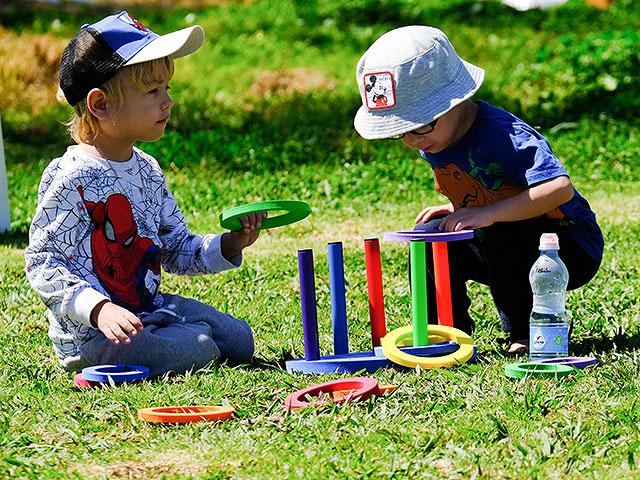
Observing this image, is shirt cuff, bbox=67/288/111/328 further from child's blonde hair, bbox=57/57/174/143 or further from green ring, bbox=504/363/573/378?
green ring, bbox=504/363/573/378

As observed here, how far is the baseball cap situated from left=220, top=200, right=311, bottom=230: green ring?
678mm

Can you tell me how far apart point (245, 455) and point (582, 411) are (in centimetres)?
108

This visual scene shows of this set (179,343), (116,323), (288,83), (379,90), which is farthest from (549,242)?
(288,83)

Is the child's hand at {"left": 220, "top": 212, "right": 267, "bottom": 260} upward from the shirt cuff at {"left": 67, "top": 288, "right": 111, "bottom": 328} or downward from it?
upward

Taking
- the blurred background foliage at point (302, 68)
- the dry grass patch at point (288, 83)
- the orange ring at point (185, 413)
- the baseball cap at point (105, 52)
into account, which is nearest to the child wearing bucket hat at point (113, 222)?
the baseball cap at point (105, 52)

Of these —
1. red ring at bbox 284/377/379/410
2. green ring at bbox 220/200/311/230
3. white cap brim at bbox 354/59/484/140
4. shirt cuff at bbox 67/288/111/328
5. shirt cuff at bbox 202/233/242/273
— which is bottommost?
red ring at bbox 284/377/379/410

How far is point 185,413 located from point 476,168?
5.17 feet

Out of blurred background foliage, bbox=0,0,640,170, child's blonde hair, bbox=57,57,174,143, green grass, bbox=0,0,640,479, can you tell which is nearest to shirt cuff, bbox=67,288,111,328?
green grass, bbox=0,0,640,479

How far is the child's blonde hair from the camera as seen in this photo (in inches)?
144

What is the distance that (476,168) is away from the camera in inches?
148

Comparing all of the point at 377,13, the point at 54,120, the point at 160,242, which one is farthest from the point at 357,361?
the point at 377,13

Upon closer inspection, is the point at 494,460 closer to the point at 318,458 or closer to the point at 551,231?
the point at 318,458

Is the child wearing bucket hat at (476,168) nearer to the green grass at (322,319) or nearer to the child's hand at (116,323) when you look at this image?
the green grass at (322,319)

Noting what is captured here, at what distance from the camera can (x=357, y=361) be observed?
356cm
